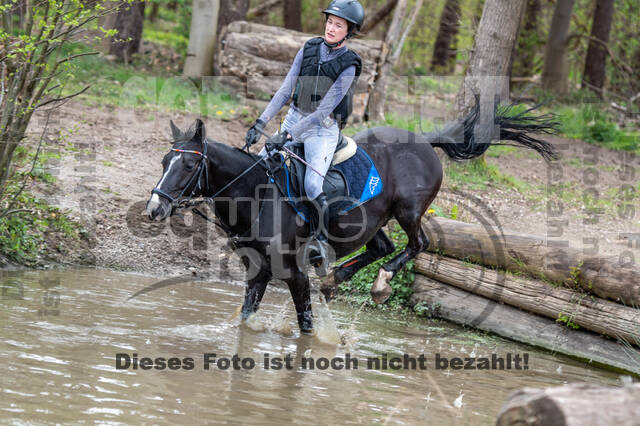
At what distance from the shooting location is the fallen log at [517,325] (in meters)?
7.11

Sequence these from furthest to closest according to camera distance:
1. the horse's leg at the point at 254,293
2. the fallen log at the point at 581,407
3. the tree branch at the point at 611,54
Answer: the tree branch at the point at 611,54
the horse's leg at the point at 254,293
the fallen log at the point at 581,407

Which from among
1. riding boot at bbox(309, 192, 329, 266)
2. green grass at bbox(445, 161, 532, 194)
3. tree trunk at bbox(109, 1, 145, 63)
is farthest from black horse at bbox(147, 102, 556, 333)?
tree trunk at bbox(109, 1, 145, 63)

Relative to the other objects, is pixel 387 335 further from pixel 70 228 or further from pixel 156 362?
pixel 70 228

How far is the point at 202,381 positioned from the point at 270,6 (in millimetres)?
18967

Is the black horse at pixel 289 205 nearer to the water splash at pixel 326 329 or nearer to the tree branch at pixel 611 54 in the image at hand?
the water splash at pixel 326 329

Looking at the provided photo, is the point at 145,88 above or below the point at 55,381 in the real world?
above

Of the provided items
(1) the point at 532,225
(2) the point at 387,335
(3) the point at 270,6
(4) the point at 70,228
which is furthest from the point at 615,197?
(3) the point at 270,6

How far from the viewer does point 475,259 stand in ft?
28.7

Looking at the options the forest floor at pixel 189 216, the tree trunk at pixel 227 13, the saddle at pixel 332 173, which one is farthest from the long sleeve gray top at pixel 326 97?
the tree trunk at pixel 227 13

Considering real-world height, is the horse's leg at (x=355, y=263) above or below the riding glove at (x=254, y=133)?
below

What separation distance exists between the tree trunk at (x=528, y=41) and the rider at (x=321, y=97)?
57.5ft

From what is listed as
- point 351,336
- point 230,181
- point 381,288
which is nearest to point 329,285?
point 381,288

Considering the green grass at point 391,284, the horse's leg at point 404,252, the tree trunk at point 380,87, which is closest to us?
the horse's leg at point 404,252

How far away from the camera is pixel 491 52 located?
12.6 meters
